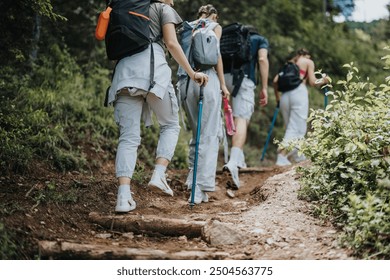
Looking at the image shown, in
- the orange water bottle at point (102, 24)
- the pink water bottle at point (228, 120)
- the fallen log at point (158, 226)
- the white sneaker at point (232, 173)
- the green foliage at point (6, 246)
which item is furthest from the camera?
the white sneaker at point (232, 173)

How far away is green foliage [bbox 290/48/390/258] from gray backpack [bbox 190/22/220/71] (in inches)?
53.4

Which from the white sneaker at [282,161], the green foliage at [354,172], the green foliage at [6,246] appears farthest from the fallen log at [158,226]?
the white sneaker at [282,161]

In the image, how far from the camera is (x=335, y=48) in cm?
1454

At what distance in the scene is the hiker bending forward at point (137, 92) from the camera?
4062mm

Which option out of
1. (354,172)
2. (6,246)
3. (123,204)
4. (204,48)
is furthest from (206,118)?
(6,246)

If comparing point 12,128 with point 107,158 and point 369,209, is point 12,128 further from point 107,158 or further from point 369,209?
point 369,209

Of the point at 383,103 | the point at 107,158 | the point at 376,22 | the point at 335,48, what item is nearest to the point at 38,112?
the point at 107,158

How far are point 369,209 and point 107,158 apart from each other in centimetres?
452

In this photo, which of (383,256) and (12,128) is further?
(12,128)

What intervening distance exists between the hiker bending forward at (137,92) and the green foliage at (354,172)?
1498 mm

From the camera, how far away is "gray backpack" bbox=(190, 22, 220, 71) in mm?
5070

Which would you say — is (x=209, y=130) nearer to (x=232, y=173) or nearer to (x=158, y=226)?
(x=232, y=173)

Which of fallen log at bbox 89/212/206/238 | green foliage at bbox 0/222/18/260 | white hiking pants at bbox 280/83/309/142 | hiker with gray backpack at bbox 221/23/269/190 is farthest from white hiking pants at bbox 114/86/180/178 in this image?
white hiking pants at bbox 280/83/309/142

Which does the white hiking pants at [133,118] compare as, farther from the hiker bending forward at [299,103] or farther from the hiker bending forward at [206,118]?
the hiker bending forward at [299,103]
